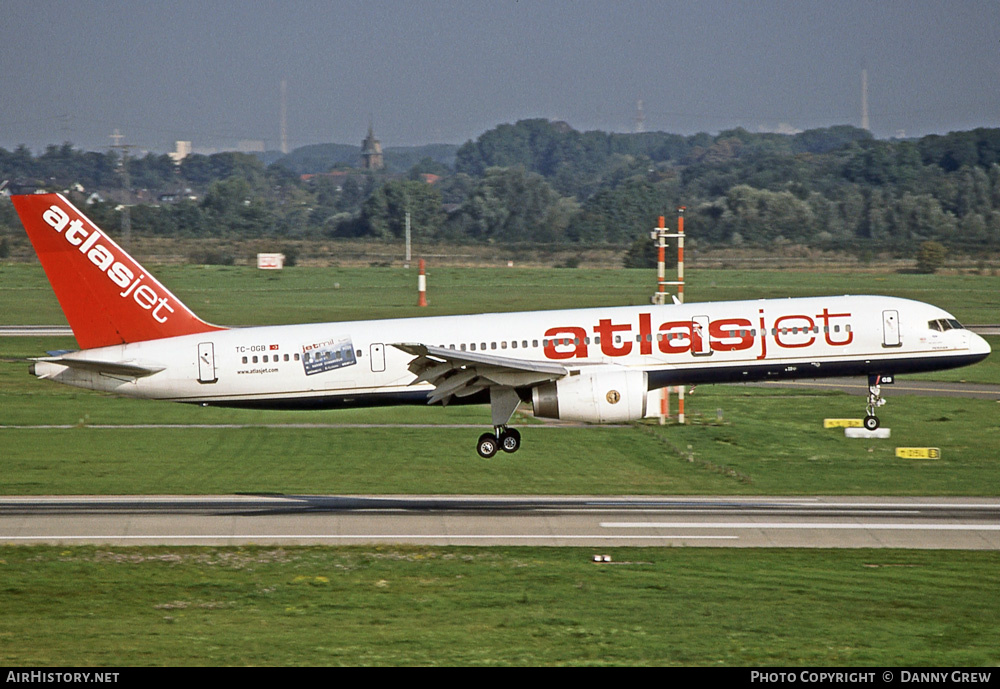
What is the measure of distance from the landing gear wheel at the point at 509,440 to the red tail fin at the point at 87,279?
12.9 m

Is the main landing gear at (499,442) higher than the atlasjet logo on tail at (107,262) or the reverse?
the reverse

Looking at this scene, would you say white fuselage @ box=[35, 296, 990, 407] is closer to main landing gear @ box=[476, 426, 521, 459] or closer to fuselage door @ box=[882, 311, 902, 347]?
fuselage door @ box=[882, 311, 902, 347]

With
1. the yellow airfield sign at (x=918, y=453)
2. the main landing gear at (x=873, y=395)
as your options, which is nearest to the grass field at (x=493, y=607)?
the main landing gear at (x=873, y=395)

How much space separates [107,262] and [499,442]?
15.6 metres

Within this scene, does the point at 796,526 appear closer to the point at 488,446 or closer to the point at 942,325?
the point at 488,446

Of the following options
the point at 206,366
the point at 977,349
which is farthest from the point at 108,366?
the point at 977,349

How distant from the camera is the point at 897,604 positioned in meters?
28.8

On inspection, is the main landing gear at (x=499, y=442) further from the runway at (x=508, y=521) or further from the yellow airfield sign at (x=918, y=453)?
the yellow airfield sign at (x=918, y=453)

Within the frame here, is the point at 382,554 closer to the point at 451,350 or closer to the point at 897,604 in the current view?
the point at 451,350

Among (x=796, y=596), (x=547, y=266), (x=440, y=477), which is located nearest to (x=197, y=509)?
(x=440, y=477)

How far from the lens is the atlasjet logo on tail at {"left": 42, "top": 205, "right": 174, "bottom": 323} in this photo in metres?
42.9

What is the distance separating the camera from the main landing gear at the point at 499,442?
1660 inches

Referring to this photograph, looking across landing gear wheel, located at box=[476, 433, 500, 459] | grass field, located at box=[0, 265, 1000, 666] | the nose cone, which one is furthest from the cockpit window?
landing gear wheel, located at box=[476, 433, 500, 459]

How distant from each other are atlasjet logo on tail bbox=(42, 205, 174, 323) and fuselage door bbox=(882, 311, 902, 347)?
26.0 metres
